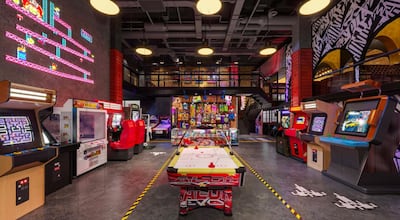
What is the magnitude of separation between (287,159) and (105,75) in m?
7.38

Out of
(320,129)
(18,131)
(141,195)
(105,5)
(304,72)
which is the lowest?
(141,195)

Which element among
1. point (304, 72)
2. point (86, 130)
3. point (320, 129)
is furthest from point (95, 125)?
point (304, 72)

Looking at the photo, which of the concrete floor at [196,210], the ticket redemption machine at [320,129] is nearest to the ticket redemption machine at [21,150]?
the concrete floor at [196,210]

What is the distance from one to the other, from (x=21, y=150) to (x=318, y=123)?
21.2ft

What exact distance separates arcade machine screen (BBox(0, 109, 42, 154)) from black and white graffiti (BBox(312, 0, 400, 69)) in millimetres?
7912

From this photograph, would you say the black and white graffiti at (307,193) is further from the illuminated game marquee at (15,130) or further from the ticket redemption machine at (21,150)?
the illuminated game marquee at (15,130)

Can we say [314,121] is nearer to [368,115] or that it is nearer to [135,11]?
[368,115]

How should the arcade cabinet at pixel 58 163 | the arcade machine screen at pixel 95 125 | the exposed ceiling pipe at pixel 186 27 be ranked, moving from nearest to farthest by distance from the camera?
1. the arcade cabinet at pixel 58 163
2. the arcade machine screen at pixel 95 125
3. the exposed ceiling pipe at pixel 186 27

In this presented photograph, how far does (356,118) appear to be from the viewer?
4.26 meters

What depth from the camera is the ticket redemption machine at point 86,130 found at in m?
4.86

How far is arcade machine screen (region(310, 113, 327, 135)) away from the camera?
210 inches

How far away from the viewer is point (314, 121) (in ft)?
18.9

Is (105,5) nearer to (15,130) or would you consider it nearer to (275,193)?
(15,130)

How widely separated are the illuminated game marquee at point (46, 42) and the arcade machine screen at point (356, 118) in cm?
699
